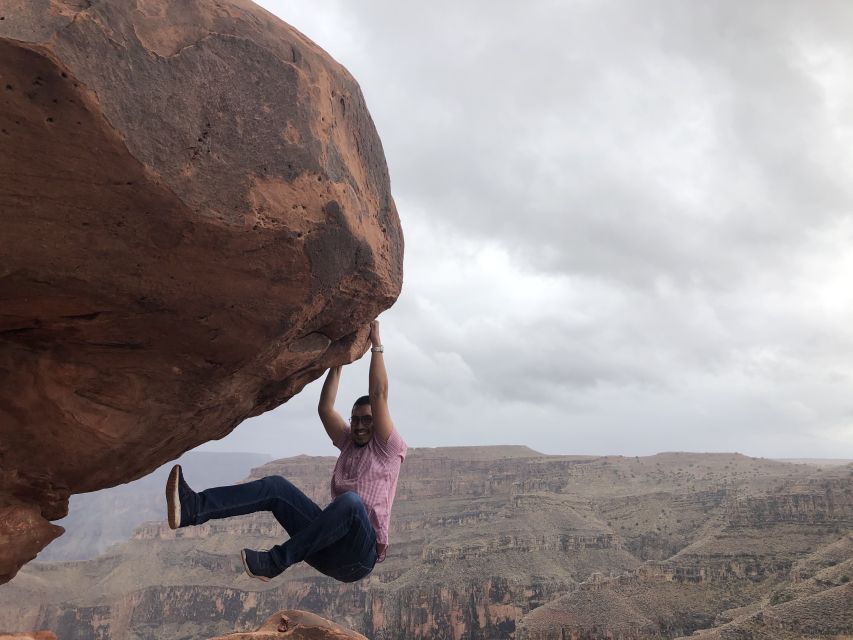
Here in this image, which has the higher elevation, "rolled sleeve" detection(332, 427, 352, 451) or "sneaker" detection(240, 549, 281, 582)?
"rolled sleeve" detection(332, 427, 352, 451)

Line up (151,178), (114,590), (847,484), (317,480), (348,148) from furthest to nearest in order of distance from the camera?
(317,480)
(114,590)
(847,484)
(348,148)
(151,178)

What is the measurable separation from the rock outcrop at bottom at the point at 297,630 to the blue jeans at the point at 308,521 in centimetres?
59

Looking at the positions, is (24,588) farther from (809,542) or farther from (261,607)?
(809,542)

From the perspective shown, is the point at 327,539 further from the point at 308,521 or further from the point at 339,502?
the point at 308,521

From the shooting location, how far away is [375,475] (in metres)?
7.18

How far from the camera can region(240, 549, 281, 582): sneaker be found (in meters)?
6.25

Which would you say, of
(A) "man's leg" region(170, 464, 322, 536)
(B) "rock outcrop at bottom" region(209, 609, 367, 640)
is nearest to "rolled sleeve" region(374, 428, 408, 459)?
(A) "man's leg" region(170, 464, 322, 536)

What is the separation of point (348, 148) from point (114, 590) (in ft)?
321

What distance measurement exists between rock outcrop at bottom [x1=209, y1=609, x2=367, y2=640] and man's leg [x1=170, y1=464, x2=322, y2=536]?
3.34ft

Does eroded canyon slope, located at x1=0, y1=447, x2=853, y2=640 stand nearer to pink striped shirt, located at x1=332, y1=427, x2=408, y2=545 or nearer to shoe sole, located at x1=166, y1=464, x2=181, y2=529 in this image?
pink striped shirt, located at x1=332, y1=427, x2=408, y2=545

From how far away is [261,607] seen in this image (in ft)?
260

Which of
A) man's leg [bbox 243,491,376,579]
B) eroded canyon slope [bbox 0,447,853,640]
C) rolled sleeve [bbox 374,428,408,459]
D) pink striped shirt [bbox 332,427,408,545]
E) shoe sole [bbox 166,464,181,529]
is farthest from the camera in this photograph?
eroded canyon slope [bbox 0,447,853,640]

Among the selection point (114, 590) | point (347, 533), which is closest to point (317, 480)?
point (114, 590)

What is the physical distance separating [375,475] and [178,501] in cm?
212
